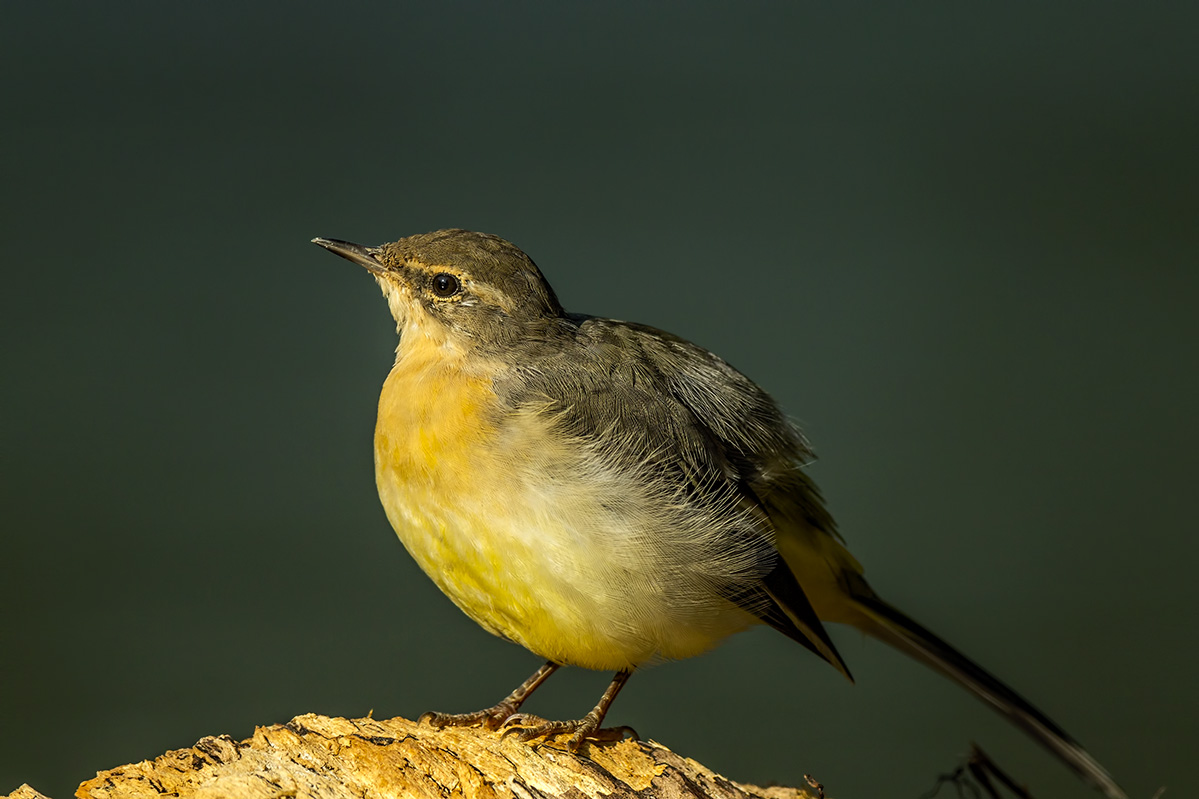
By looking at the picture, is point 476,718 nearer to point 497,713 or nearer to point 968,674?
point 497,713

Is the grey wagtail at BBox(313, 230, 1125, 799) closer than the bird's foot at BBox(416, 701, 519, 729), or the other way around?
the grey wagtail at BBox(313, 230, 1125, 799)

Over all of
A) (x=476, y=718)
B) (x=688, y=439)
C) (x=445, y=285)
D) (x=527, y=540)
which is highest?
(x=445, y=285)

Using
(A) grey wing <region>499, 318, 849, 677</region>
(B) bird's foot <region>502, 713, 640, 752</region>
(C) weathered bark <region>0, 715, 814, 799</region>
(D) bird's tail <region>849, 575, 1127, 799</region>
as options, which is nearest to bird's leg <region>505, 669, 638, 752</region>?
(B) bird's foot <region>502, 713, 640, 752</region>

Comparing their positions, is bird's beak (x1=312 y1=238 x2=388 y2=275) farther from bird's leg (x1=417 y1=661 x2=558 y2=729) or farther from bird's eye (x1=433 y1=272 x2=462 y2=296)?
bird's leg (x1=417 y1=661 x2=558 y2=729)

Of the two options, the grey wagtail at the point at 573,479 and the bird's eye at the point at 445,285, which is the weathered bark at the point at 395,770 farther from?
the bird's eye at the point at 445,285

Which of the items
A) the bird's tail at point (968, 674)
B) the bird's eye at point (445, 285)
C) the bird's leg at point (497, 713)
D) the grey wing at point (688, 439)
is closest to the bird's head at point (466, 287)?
the bird's eye at point (445, 285)

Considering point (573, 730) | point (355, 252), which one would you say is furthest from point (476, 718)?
point (355, 252)

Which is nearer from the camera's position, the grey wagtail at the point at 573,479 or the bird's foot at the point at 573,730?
the grey wagtail at the point at 573,479
